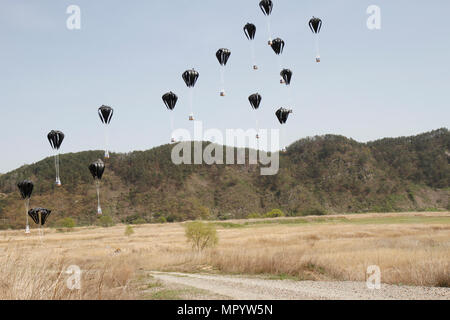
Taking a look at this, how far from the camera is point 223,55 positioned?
2306 centimetres

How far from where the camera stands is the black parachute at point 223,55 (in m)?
23.0

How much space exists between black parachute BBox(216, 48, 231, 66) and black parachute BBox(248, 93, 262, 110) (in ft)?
8.56

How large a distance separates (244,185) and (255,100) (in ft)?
394

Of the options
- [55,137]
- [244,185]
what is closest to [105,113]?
[55,137]

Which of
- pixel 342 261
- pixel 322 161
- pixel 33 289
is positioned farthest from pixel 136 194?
pixel 33 289

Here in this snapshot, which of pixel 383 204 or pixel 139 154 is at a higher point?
pixel 139 154

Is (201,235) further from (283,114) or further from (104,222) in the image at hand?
(104,222)

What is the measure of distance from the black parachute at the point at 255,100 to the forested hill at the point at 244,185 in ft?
298

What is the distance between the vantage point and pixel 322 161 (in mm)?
158125

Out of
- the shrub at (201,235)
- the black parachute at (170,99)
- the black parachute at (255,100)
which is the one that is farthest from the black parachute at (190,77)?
the shrub at (201,235)

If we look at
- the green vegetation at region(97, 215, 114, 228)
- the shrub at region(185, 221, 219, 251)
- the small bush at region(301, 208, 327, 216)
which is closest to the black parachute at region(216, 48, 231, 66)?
the shrub at region(185, 221, 219, 251)

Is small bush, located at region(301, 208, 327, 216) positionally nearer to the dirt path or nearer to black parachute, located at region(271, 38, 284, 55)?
black parachute, located at region(271, 38, 284, 55)
